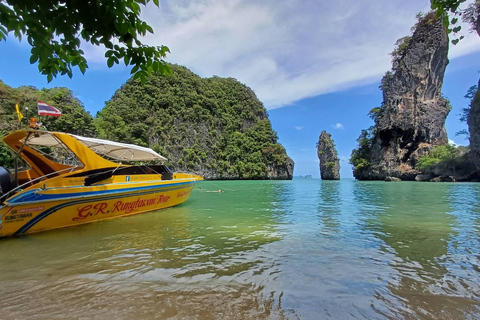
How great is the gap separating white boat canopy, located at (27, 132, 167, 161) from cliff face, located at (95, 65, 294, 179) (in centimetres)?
4963

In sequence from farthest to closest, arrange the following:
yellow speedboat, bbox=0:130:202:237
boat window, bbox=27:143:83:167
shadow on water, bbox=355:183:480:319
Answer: boat window, bbox=27:143:83:167 < yellow speedboat, bbox=0:130:202:237 < shadow on water, bbox=355:183:480:319

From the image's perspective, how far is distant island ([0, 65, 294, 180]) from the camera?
64500 millimetres

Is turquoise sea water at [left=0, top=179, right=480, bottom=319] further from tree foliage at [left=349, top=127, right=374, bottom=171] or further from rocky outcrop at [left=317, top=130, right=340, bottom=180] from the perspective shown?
rocky outcrop at [left=317, top=130, right=340, bottom=180]

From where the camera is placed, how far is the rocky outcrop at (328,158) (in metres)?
83.7

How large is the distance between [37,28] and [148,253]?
3.64 m

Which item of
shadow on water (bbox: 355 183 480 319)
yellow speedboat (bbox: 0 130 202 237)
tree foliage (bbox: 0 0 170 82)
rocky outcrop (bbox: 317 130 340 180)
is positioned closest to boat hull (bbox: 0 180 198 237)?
yellow speedboat (bbox: 0 130 202 237)

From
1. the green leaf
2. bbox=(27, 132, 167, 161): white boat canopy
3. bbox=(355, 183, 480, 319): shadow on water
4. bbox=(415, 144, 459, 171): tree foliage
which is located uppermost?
bbox=(415, 144, 459, 171): tree foliage

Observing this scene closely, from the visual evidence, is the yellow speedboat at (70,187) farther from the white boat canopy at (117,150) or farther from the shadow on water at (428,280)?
the shadow on water at (428,280)

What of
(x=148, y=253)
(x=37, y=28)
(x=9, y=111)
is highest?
(x=9, y=111)

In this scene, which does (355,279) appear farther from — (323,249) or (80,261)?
(80,261)

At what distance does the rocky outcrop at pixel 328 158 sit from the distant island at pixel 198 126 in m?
13.8

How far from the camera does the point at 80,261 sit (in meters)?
3.93

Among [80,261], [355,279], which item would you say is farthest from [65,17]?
[355,279]

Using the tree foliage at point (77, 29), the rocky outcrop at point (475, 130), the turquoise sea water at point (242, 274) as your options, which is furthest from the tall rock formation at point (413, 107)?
the tree foliage at point (77, 29)
